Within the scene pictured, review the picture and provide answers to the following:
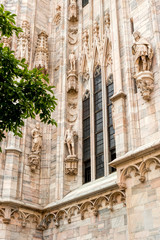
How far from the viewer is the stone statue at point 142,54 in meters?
14.2

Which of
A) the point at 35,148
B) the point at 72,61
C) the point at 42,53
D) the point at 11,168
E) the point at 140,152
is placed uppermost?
the point at 42,53

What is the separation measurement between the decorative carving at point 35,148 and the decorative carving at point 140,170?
6421 millimetres

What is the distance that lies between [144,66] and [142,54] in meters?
0.45

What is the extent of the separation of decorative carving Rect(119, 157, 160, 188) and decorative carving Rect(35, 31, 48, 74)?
9895 mm

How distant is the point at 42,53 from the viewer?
21453 millimetres

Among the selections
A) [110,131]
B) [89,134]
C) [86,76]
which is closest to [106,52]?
[86,76]

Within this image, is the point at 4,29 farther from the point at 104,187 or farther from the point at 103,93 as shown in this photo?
the point at 103,93

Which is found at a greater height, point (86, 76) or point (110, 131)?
point (86, 76)

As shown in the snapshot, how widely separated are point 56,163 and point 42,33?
26.3ft

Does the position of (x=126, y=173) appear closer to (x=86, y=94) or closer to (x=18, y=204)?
(x=18, y=204)

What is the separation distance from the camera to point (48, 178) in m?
18.5

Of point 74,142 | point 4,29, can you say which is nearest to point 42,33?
point 74,142

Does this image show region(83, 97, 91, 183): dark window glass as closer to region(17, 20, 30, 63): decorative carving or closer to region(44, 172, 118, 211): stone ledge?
region(44, 172, 118, 211): stone ledge

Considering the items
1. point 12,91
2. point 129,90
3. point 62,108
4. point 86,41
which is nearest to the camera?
point 12,91
